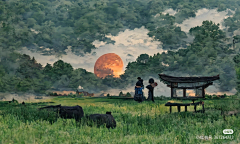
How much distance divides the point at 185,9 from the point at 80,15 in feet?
67.1

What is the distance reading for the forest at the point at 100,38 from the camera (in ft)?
121

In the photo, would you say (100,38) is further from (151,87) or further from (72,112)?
(72,112)

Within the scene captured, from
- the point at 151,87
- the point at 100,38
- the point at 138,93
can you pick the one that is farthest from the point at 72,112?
the point at 100,38

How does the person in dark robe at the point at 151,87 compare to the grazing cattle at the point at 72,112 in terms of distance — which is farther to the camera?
the person in dark robe at the point at 151,87

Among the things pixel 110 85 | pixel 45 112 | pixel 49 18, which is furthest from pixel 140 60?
pixel 45 112

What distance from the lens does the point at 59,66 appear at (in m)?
38.1

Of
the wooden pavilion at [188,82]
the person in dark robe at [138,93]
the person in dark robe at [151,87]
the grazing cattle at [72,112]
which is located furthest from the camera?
the wooden pavilion at [188,82]

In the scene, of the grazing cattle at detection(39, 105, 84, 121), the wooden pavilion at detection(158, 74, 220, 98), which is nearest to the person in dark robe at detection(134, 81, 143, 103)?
the wooden pavilion at detection(158, 74, 220, 98)

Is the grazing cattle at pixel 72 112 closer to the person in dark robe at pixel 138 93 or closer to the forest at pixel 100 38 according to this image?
the person in dark robe at pixel 138 93

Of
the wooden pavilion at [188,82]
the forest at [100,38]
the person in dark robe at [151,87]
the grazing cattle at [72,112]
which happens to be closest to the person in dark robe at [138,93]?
the person in dark robe at [151,87]

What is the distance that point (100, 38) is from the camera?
171 ft

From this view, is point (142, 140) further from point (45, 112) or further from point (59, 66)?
point (59, 66)

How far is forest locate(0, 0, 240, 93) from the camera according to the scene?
1458 inches

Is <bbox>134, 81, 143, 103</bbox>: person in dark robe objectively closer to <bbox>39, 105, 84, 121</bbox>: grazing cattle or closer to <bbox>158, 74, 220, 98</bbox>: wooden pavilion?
<bbox>158, 74, 220, 98</bbox>: wooden pavilion
